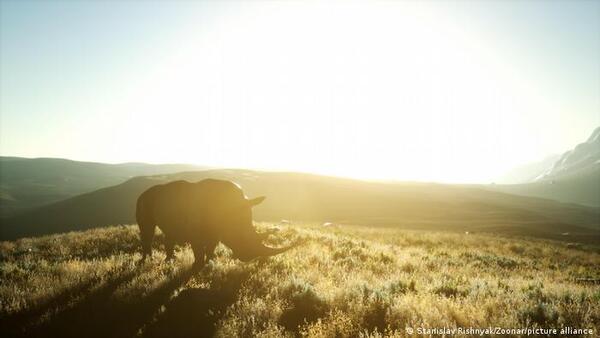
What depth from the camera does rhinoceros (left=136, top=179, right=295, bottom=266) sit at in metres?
8.64

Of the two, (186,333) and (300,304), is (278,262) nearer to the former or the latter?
(300,304)

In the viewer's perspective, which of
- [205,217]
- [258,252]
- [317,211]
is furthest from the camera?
[317,211]

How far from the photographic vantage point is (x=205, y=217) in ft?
30.3

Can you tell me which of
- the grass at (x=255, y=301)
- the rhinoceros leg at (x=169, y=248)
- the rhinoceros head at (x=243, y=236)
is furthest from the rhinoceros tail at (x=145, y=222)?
the rhinoceros head at (x=243, y=236)

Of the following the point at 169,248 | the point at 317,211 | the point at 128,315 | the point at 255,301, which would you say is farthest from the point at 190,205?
the point at 317,211

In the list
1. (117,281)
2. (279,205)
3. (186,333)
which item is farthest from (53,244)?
(279,205)

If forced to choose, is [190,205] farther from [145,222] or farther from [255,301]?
[255,301]

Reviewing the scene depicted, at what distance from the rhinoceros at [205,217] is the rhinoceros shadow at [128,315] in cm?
109

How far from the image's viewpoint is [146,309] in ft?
23.0

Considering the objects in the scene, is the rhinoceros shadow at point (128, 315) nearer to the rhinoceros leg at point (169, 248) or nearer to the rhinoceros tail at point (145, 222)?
the rhinoceros leg at point (169, 248)

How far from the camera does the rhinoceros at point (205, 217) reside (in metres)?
8.64

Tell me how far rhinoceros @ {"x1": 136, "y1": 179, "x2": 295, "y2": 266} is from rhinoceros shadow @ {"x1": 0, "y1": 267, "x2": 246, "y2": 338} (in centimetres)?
109

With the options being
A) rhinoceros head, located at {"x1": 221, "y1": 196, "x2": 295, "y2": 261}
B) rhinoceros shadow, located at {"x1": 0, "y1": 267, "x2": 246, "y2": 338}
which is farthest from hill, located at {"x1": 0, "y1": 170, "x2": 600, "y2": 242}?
rhinoceros shadow, located at {"x1": 0, "y1": 267, "x2": 246, "y2": 338}

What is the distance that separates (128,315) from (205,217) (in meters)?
2.95
